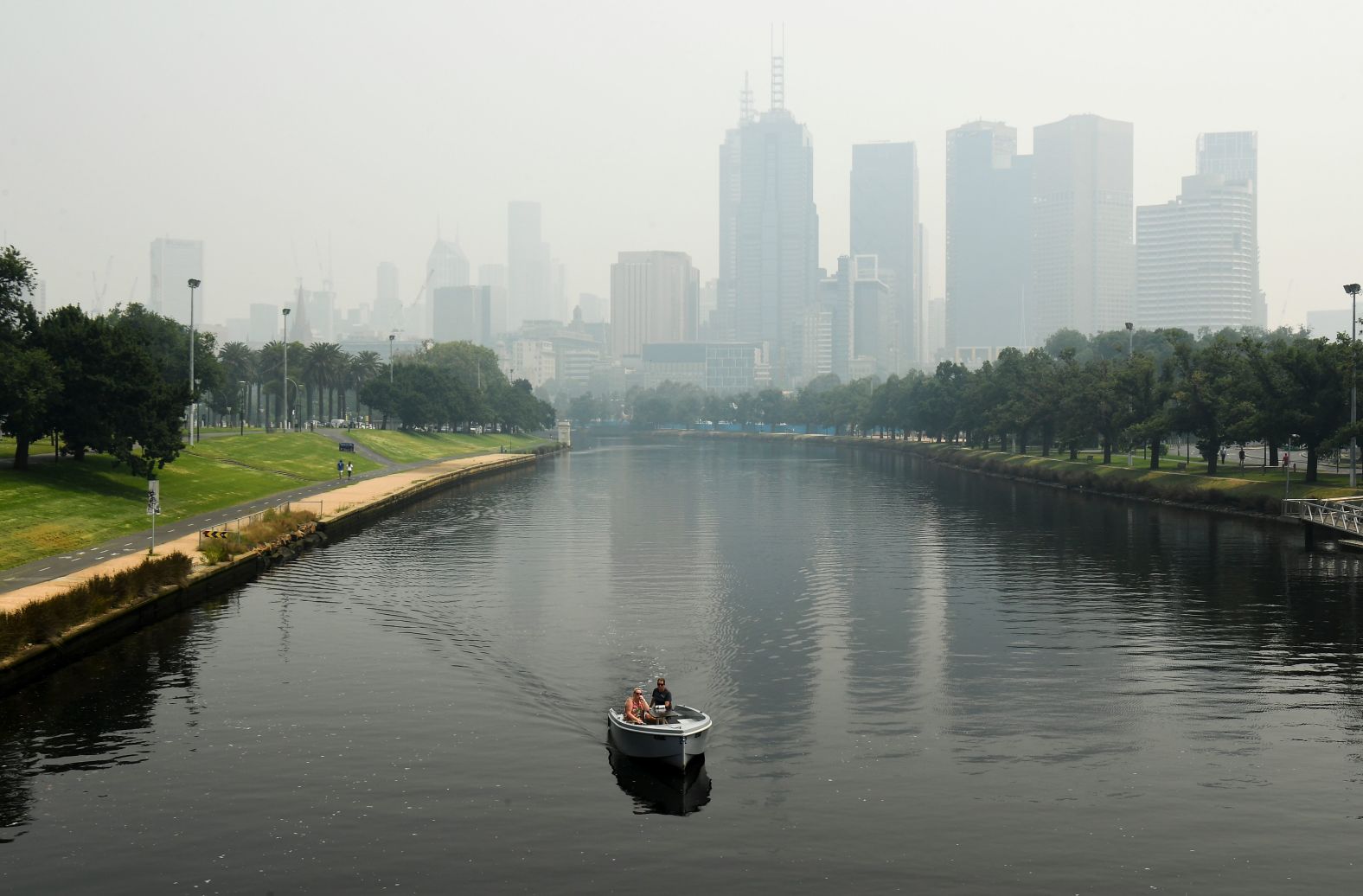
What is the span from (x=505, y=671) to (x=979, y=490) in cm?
10460

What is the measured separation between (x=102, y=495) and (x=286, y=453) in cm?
6267

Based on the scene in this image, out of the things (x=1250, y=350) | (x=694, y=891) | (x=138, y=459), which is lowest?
(x=694, y=891)

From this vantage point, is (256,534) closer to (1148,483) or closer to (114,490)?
(114,490)

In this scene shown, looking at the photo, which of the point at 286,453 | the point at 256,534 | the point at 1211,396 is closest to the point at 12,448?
the point at 256,534

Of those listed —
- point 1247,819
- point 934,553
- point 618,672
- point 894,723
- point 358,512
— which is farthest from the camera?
point 358,512

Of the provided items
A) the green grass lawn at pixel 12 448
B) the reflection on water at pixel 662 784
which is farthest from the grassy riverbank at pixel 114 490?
the reflection on water at pixel 662 784

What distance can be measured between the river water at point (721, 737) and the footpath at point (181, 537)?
220 inches

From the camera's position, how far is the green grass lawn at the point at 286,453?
424ft

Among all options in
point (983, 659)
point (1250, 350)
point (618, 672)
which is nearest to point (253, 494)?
point (618, 672)

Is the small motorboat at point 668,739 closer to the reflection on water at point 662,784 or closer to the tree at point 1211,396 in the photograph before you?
the reflection on water at point 662,784

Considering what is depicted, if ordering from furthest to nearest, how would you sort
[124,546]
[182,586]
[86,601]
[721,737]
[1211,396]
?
1. [1211,396]
2. [124,546]
3. [182,586]
4. [86,601]
5. [721,737]

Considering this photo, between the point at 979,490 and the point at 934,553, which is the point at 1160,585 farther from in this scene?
the point at 979,490

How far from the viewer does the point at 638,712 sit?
34.2 m

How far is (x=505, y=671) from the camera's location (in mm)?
44938
